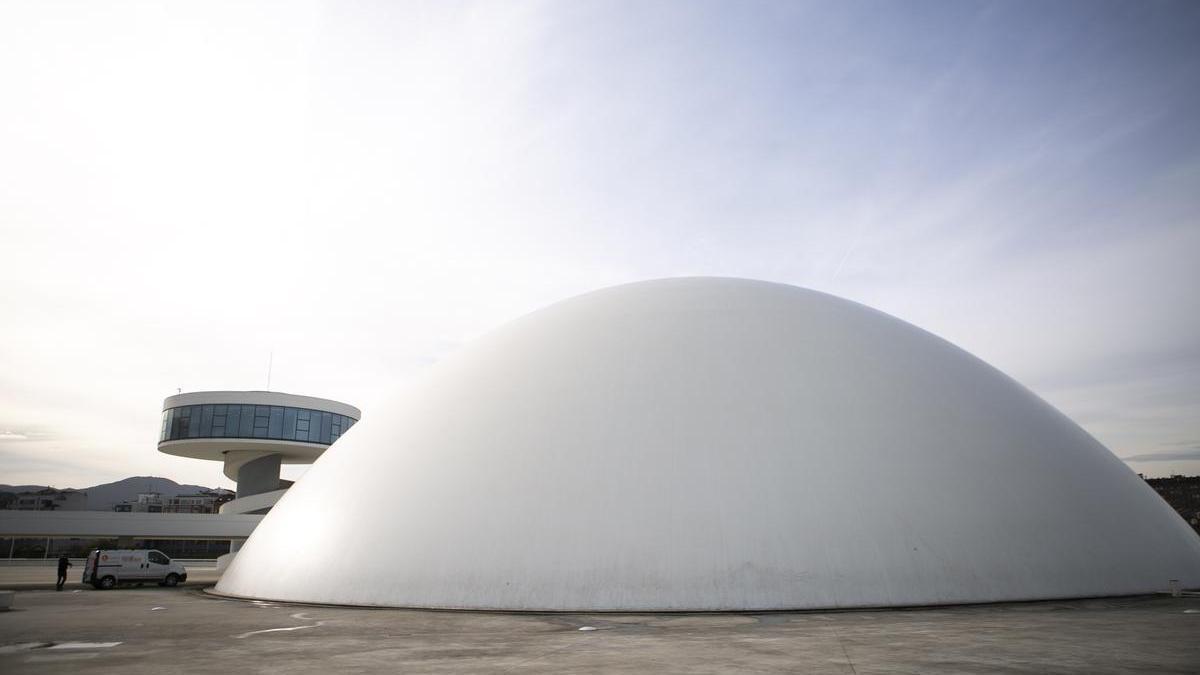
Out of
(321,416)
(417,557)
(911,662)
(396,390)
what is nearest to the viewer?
(911,662)

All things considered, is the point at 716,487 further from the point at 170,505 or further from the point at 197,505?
the point at 170,505

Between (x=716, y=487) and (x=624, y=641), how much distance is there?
15.7 feet

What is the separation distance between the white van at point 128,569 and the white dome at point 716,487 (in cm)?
1040

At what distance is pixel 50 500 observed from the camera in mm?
130875

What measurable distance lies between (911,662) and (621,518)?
6.59 metres

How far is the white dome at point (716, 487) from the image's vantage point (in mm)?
13641

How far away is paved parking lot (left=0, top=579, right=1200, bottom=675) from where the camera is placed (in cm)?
837

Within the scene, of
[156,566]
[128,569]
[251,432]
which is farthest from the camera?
[251,432]

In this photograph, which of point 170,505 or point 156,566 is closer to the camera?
point 156,566

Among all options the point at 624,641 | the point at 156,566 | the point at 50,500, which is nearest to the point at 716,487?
the point at 624,641

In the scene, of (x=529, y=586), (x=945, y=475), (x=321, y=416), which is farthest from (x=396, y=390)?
(x=321, y=416)

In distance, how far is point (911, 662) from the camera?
27.2 ft

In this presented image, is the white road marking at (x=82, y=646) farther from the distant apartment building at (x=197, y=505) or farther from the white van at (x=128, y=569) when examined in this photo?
the distant apartment building at (x=197, y=505)

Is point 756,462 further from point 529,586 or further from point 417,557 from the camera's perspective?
point 417,557
